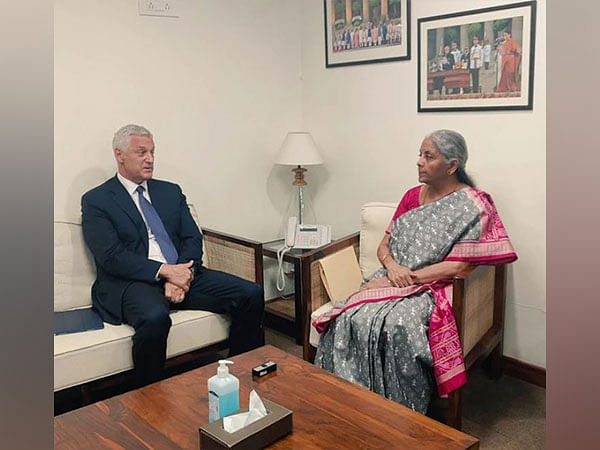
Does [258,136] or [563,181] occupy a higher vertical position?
[258,136]

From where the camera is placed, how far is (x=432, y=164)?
2.66 meters

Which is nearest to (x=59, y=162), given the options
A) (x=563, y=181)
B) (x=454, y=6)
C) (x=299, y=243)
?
(x=299, y=243)

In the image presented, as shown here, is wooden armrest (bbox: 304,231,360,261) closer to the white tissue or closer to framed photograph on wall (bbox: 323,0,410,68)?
framed photograph on wall (bbox: 323,0,410,68)

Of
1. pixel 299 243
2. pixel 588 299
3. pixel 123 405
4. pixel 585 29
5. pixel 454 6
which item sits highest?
pixel 454 6

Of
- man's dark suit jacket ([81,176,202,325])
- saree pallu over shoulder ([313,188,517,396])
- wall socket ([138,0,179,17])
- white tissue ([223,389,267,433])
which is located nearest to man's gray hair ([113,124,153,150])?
man's dark suit jacket ([81,176,202,325])

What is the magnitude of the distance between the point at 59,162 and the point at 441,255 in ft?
6.07

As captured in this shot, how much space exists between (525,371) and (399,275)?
2.74ft

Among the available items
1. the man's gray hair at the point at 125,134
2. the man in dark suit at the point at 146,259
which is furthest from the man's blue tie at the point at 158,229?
the man's gray hair at the point at 125,134

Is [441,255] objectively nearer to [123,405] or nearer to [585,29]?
[123,405]

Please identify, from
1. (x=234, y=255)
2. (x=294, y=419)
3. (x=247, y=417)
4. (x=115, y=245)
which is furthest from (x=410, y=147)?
(x=247, y=417)

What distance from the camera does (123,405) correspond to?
1.76 meters

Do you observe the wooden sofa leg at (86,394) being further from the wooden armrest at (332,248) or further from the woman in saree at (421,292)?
the wooden armrest at (332,248)

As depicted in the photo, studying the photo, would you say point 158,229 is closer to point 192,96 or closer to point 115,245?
point 115,245

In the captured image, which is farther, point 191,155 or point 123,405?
point 191,155
